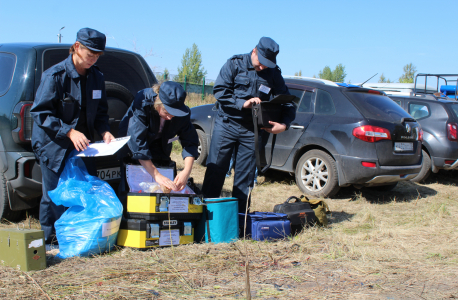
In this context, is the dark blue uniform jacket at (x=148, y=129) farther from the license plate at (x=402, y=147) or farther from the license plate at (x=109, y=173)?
the license plate at (x=402, y=147)

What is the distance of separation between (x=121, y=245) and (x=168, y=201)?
520 mm

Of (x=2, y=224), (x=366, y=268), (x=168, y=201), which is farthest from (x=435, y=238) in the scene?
(x=2, y=224)

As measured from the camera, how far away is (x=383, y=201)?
604 cm

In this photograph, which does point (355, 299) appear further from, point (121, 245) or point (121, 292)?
point (121, 245)

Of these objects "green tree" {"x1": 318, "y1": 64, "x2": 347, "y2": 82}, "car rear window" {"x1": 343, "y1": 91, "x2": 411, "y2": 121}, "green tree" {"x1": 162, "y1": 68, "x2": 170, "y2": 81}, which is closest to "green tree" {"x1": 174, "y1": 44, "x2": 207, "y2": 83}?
"green tree" {"x1": 318, "y1": 64, "x2": 347, "y2": 82}

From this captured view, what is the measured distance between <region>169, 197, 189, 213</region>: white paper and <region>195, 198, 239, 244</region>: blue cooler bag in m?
0.18

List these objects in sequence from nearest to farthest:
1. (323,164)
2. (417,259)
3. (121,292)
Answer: (121,292) → (417,259) → (323,164)

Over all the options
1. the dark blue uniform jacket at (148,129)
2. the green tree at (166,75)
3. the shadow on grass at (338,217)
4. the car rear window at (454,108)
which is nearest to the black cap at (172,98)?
the dark blue uniform jacket at (148,129)

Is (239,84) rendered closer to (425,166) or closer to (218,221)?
(218,221)

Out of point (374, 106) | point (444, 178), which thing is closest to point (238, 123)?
point (374, 106)

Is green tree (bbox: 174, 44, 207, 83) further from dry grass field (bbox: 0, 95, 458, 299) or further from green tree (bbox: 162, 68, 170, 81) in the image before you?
dry grass field (bbox: 0, 95, 458, 299)

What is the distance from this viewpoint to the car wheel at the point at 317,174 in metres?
5.65

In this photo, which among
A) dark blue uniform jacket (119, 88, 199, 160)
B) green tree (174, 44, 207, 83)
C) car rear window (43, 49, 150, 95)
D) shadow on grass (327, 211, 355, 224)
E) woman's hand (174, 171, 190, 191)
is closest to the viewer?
dark blue uniform jacket (119, 88, 199, 160)

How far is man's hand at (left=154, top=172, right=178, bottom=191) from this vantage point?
335 cm
